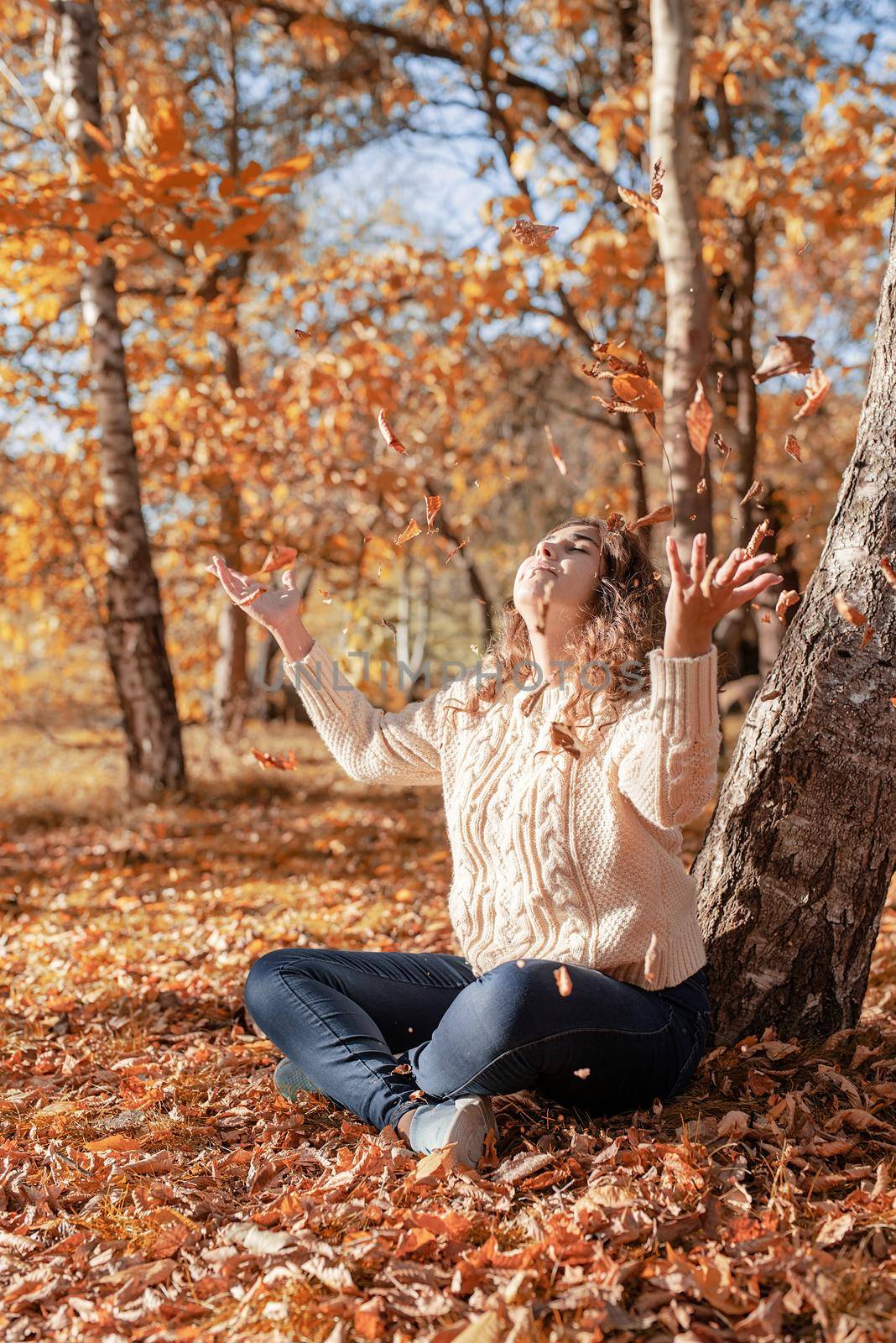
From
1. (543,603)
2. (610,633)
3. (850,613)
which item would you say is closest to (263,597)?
(543,603)

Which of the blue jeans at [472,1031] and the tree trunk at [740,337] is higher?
the tree trunk at [740,337]

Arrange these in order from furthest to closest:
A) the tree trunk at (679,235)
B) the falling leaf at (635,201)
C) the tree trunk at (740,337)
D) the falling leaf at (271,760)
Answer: the tree trunk at (740,337), the tree trunk at (679,235), the falling leaf at (271,760), the falling leaf at (635,201)

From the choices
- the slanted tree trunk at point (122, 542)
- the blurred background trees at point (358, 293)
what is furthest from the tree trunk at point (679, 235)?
the slanted tree trunk at point (122, 542)

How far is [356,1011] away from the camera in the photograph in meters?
2.29

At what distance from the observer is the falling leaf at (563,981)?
1.91 meters

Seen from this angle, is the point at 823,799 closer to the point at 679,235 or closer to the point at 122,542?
the point at 679,235

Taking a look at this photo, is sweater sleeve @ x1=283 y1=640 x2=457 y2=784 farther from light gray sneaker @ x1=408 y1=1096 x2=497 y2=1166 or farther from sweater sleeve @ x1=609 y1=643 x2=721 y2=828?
light gray sneaker @ x1=408 y1=1096 x2=497 y2=1166

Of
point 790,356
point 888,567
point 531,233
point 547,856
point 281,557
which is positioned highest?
point 531,233

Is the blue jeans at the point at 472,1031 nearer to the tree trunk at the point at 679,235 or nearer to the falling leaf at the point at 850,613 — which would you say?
the falling leaf at the point at 850,613

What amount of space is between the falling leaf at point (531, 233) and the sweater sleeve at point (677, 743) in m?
1.03

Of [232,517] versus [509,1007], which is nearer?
[509,1007]

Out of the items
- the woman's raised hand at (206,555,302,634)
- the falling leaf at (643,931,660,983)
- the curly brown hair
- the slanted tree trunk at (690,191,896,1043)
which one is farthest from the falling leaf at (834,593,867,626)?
the woman's raised hand at (206,555,302,634)

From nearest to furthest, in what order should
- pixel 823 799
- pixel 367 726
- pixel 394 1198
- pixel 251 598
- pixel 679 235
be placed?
pixel 394 1198, pixel 823 799, pixel 251 598, pixel 367 726, pixel 679 235

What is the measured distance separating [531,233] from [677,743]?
1211 mm
